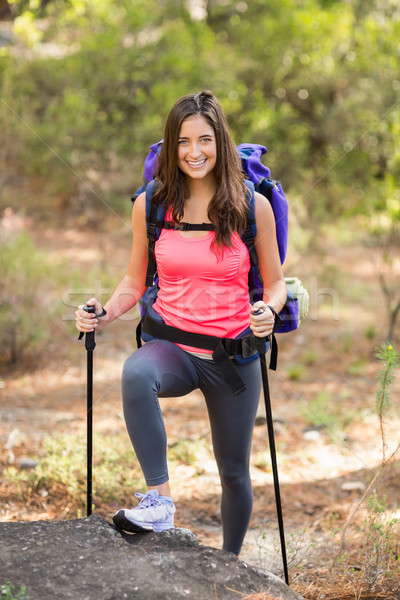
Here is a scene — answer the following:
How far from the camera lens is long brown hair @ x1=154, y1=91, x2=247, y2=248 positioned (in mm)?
2787

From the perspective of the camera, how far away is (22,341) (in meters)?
6.48

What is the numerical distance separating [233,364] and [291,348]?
5.05 metres

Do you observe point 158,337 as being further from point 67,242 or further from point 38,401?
point 67,242

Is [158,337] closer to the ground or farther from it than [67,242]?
closer to the ground

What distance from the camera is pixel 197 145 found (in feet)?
9.18

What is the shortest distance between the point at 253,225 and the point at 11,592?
169cm

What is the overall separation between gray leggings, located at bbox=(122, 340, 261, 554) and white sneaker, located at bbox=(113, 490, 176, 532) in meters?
0.07

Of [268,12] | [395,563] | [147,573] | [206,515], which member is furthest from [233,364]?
[268,12]

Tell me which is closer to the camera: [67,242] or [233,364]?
[233,364]

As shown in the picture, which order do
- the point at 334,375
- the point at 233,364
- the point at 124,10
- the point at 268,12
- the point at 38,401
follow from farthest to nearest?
the point at 268,12 → the point at 124,10 → the point at 334,375 → the point at 38,401 → the point at 233,364

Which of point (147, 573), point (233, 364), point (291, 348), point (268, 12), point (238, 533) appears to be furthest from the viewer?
point (268, 12)

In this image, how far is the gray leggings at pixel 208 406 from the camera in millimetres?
2629

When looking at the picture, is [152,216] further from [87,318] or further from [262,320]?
[262,320]

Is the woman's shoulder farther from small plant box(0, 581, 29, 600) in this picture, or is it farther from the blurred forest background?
the blurred forest background
